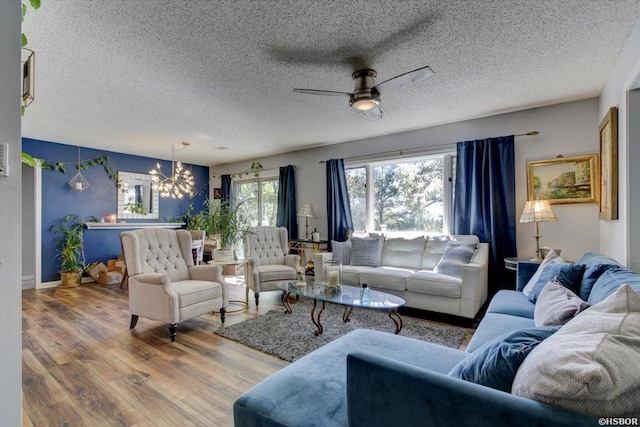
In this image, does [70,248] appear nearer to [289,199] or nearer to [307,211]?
[289,199]

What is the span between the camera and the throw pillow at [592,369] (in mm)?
711

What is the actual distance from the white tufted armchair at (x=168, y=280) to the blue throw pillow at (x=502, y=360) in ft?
8.61

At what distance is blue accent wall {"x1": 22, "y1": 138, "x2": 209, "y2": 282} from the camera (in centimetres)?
505

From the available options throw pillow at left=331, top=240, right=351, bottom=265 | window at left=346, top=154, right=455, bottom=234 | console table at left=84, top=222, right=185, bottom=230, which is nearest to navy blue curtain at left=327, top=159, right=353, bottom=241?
Answer: window at left=346, top=154, right=455, bottom=234

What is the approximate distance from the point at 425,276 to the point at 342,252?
133 centimetres

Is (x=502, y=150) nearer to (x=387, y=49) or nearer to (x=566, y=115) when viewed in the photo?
(x=566, y=115)

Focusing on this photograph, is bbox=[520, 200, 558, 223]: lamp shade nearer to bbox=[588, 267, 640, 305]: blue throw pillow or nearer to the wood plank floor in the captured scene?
the wood plank floor

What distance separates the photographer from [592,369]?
719mm

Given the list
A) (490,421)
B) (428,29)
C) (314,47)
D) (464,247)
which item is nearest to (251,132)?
(314,47)

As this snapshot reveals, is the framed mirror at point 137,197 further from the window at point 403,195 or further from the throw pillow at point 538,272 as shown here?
the throw pillow at point 538,272

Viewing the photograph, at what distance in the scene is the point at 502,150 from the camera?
12.4 ft

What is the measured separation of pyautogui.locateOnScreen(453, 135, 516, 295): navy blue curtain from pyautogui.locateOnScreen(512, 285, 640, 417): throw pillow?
3.10 meters

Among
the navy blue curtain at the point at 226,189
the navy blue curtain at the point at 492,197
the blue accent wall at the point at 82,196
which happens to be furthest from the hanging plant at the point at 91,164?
the navy blue curtain at the point at 492,197

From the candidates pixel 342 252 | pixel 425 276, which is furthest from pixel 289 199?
pixel 425 276
